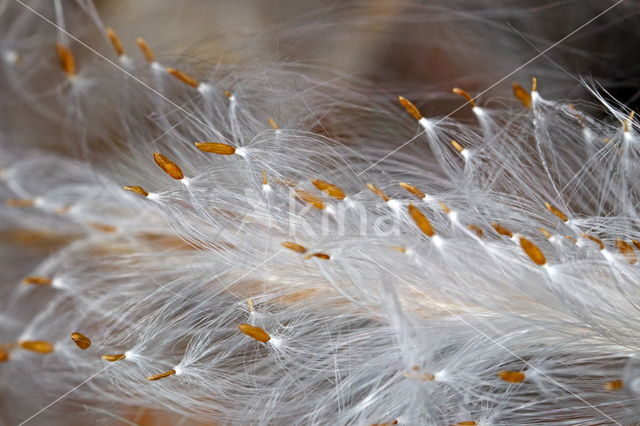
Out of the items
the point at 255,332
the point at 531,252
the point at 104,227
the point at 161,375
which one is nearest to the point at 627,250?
the point at 531,252

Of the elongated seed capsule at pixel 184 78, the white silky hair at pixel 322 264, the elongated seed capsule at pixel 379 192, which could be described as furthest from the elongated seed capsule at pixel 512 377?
the elongated seed capsule at pixel 184 78

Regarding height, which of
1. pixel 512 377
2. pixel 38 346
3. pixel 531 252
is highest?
pixel 531 252

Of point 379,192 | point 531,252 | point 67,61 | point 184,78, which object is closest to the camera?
point 531,252

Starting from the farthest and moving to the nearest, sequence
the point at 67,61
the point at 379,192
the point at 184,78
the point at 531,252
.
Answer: the point at 67,61
the point at 184,78
the point at 379,192
the point at 531,252

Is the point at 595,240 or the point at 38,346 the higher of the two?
the point at 595,240

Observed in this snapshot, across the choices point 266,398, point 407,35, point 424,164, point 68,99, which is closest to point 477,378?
point 266,398

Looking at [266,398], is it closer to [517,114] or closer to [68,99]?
[517,114]

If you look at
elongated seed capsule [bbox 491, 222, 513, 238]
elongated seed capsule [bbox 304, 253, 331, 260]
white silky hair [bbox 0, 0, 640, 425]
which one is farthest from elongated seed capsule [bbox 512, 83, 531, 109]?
elongated seed capsule [bbox 304, 253, 331, 260]

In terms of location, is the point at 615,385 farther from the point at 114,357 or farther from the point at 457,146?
the point at 114,357
